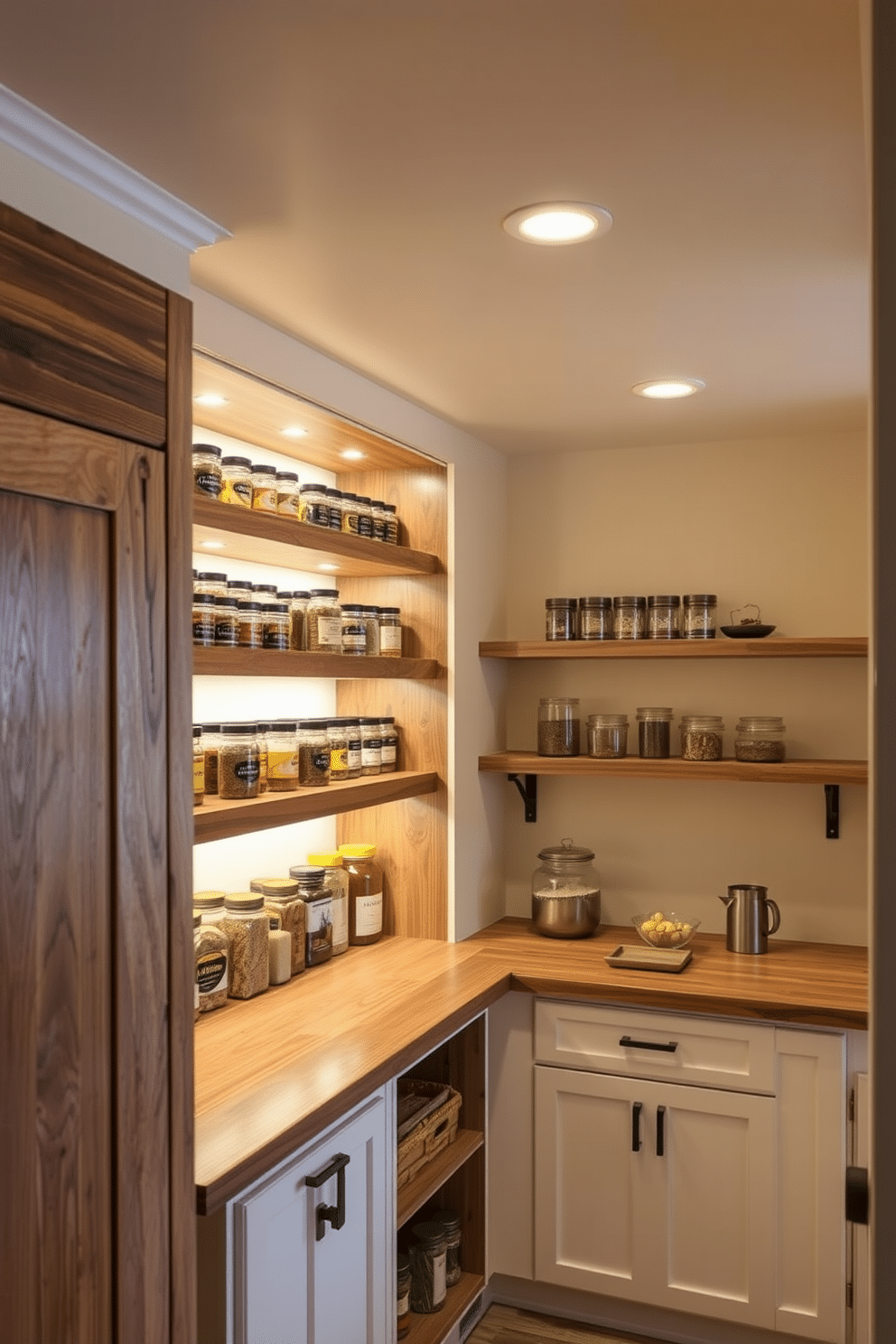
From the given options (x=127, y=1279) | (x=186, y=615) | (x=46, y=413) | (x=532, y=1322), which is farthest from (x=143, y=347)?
(x=532, y=1322)

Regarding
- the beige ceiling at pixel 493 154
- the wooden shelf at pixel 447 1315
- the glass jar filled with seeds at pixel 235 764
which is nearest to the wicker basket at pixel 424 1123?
the wooden shelf at pixel 447 1315

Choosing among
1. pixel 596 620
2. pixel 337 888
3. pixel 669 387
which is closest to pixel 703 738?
pixel 596 620

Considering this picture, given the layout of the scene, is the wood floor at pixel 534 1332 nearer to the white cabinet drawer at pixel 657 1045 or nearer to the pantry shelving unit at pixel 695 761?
the white cabinet drawer at pixel 657 1045

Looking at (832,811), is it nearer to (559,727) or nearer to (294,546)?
(559,727)

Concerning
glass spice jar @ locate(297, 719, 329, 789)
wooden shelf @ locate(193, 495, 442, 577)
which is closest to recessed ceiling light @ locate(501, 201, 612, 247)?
wooden shelf @ locate(193, 495, 442, 577)

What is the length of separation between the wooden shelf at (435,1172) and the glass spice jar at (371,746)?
975mm

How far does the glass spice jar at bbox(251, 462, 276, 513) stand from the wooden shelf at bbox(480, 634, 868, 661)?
1102mm

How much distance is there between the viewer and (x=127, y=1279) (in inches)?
60.0

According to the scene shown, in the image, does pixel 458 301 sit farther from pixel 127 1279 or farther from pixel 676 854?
pixel 676 854

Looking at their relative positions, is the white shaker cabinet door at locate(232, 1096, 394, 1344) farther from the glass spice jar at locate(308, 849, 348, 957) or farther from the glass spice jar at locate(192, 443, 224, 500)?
the glass spice jar at locate(192, 443, 224, 500)

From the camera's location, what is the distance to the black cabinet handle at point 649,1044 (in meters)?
2.74

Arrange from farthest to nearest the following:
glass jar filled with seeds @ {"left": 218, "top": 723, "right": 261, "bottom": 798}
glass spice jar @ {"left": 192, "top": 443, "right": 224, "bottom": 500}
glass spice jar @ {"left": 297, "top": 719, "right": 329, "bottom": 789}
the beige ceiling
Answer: glass spice jar @ {"left": 297, "top": 719, "right": 329, "bottom": 789}
glass jar filled with seeds @ {"left": 218, "top": 723, "right": 261, "bottom": 798}
glass spice jar @ {"left": 192, "top": 443, "right": 224, "bottom": 500}
the beige ceiling

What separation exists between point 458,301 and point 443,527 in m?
1.12

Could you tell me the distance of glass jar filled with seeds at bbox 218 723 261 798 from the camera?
2273 millimetres
